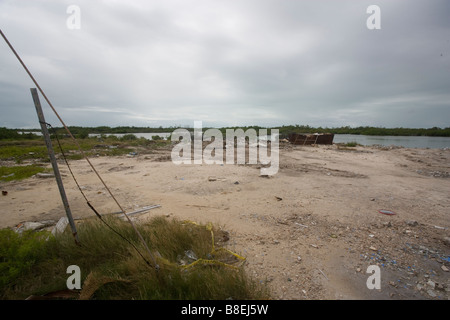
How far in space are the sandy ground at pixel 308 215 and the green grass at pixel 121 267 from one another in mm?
501

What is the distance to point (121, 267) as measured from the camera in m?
2.14

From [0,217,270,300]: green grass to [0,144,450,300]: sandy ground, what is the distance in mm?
501

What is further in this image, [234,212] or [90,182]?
[90,182]

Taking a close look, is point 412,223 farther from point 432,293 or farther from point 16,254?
point 16,254

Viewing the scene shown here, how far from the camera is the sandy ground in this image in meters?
2.15

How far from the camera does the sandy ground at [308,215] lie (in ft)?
7.05

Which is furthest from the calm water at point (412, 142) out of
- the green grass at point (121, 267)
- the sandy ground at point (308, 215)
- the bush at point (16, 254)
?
the bush at point (16, 254)

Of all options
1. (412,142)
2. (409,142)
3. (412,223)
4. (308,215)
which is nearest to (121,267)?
(308,215)

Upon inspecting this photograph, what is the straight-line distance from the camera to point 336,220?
355 centimetres

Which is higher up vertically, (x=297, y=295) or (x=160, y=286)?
(x=160, y=286)

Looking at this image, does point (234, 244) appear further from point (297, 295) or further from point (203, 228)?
point (297, 295)

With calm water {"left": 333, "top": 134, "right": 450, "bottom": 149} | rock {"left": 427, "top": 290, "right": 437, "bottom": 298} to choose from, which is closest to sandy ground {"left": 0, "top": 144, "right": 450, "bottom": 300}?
rock {"left": 427, "top": 290, "right": 437, "bottom": 298}
